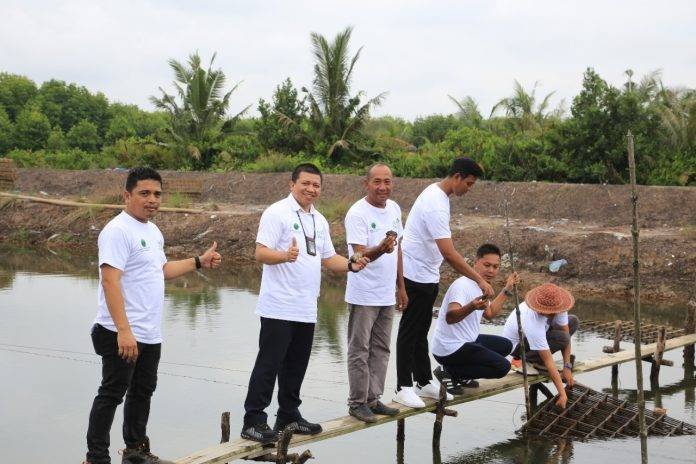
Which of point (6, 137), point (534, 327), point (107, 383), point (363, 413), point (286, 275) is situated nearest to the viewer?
point (107, 383)

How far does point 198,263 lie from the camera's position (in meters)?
5.19

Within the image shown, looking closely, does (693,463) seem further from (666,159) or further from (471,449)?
(666,159)

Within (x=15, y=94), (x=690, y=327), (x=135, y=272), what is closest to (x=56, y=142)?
(x=15, y=94)

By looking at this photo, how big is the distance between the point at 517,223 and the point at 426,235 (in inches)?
478

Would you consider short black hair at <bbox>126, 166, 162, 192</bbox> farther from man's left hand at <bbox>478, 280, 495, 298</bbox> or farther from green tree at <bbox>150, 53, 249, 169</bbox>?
green tree at <bbox>150, 53, 249, 169</bbox>

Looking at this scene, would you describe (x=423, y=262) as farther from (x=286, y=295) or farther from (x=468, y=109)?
(x=468, y=109)

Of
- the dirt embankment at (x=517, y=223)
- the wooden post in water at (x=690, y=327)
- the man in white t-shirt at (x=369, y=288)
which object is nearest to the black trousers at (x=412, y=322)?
the man in white t-shirt at (x=369, y=288)

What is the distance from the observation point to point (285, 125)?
27.7 meters

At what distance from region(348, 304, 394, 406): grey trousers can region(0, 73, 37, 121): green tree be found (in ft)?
143

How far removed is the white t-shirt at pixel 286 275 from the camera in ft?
16.9

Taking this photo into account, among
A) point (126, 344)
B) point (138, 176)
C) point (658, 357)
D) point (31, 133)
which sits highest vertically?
point (31, 133)

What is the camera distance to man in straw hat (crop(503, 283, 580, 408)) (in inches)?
274

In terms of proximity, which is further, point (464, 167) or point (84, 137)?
point (84, 137)

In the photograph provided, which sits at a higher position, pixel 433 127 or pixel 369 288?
pixel 433 127
